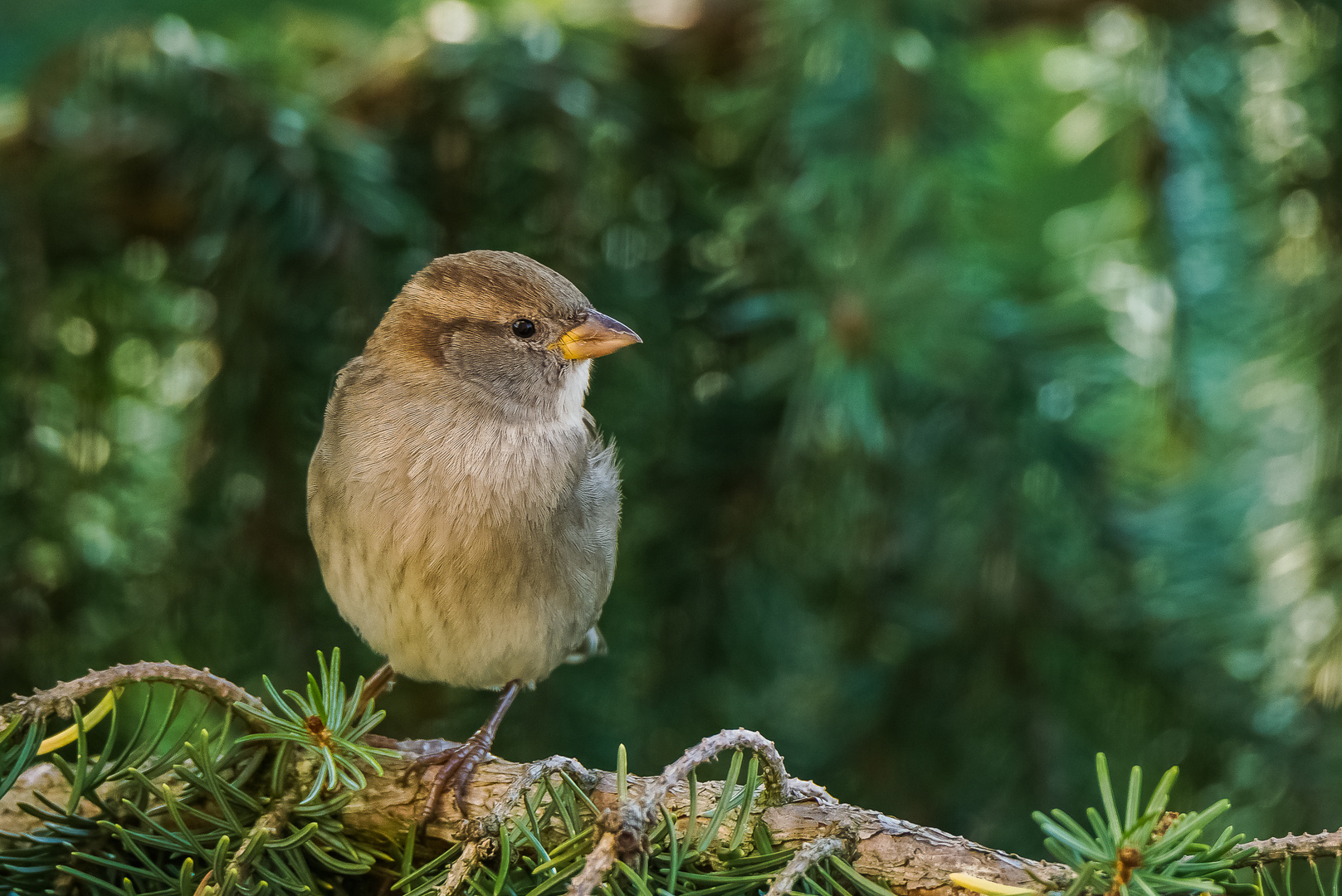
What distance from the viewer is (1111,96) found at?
2020mm

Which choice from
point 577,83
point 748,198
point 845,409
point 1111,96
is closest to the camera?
point 845,409

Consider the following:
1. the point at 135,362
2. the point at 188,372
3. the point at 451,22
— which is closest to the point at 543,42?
the point at 451,22

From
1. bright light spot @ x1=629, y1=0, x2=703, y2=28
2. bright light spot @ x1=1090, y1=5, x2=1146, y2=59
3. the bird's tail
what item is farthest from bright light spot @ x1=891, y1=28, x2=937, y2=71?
the bird's tail

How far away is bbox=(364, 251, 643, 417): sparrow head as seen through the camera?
160cm

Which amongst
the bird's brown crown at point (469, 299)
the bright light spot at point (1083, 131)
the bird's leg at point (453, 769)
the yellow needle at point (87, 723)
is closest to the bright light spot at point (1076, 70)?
the bright light spot at point (1083, 131)

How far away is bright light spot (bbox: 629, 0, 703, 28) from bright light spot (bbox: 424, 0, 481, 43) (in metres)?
0.26

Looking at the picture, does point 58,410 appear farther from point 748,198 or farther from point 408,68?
point 748,198

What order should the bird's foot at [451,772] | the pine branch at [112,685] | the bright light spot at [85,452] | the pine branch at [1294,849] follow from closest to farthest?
the pine branch at [1294,849]
the pine branch at [112,685]
the bird's foot at [451,772]
the bright light spot at [85,452]

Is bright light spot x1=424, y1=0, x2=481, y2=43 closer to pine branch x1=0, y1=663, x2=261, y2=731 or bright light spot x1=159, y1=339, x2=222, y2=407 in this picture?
bright light spot x1=159, y1=339, x2=222, y2=407

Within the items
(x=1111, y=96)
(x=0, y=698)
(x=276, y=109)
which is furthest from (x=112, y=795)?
(x=1111, y=96)

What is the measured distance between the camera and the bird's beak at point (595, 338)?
1.58 meters

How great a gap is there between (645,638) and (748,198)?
2.44 ft

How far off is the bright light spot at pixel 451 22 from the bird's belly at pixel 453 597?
0.80 meters

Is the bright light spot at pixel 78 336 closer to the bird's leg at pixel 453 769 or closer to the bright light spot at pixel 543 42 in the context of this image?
the bright light spot at pixel 543 42
